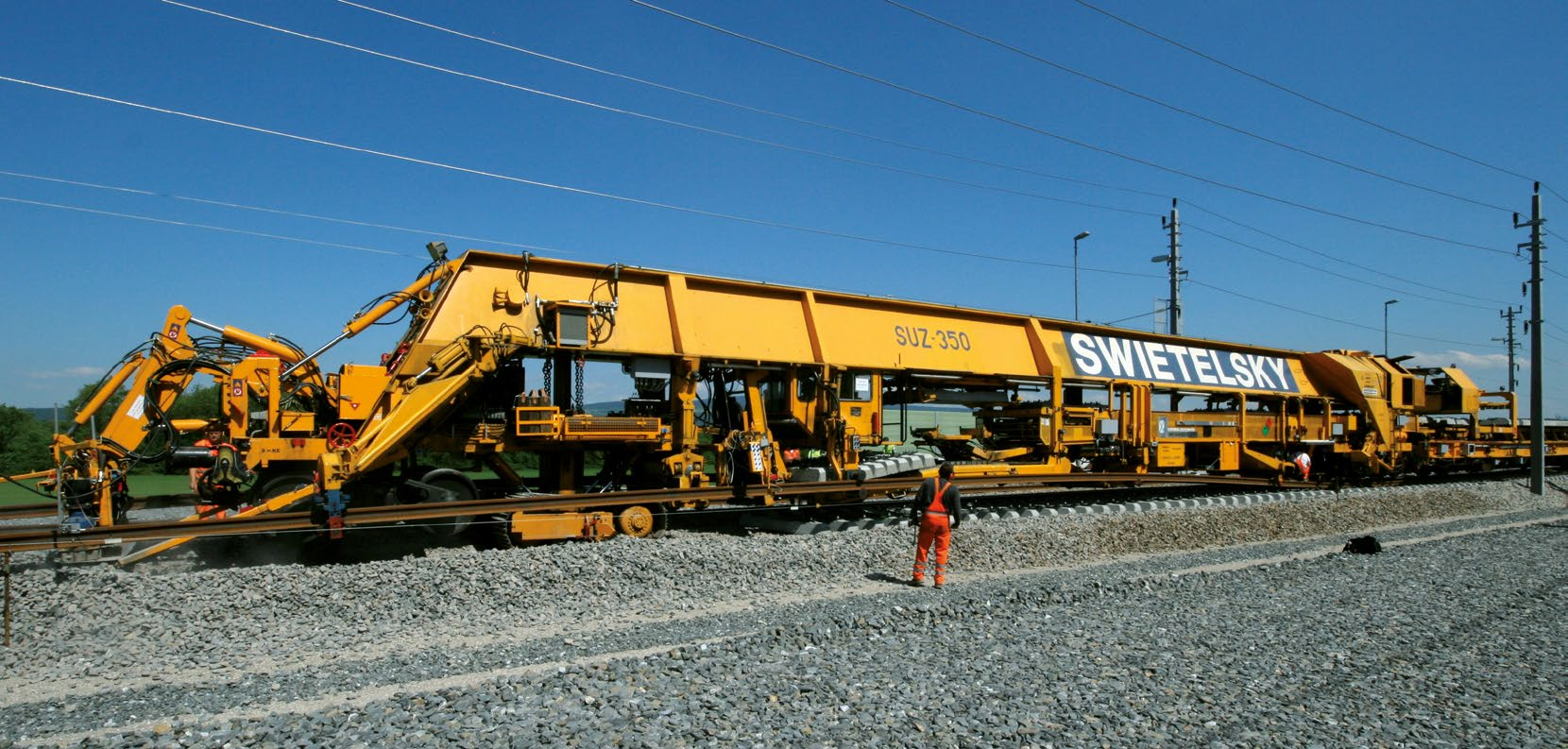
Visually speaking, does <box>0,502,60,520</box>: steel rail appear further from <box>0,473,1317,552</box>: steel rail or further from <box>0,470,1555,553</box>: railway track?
<box>0,473,1317,552</box>: steel rail

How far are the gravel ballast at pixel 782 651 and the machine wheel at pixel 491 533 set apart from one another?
2.36ft

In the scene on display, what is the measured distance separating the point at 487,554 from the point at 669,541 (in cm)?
197

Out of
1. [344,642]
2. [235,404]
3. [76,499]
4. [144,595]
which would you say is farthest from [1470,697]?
[76,499]

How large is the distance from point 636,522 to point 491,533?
5.42ft

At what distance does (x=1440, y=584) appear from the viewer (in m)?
9.29

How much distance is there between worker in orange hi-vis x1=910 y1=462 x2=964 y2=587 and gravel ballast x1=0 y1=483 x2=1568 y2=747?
1.46 ft

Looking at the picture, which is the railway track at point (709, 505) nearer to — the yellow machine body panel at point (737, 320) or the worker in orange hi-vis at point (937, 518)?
the yellow machine body panel at point (737, 320)

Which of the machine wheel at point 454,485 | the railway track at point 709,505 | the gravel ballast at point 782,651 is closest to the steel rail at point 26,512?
the railway track at point 709,505

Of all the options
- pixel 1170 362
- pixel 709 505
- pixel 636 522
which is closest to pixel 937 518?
pixel 709 505

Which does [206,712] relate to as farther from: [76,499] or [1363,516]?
[1363,516]

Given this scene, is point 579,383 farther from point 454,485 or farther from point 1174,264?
point 1174,264

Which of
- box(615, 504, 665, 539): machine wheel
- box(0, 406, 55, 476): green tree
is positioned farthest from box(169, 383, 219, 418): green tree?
box(615, 504, 665, 539): machine wheel

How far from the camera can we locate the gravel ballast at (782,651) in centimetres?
488

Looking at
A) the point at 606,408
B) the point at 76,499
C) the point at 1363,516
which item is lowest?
the point at 1363,516
